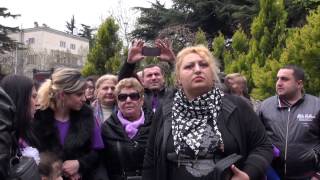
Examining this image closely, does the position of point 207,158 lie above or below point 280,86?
below

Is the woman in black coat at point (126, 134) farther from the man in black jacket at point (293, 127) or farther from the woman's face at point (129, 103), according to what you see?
the man in black jacket at point (293, 127)

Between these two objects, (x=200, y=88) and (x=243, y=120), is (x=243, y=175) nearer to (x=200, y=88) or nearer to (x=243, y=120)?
(x=243, y=120)

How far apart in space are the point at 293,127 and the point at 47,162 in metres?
2.61

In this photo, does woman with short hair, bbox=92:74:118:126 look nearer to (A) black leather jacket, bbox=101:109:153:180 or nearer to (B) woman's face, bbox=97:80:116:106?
(B) woman's face, bbox=97:80:116:106

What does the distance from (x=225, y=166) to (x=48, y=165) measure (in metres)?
1.54

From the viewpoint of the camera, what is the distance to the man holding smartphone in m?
5.23

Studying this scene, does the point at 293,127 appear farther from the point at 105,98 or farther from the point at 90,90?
the point at 90,90

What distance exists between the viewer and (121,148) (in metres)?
4.26

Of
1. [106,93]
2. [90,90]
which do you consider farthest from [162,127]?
[90,90]

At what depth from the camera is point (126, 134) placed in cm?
436

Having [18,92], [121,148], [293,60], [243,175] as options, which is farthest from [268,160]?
[293,60]

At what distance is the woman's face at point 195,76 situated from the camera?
10.6 ft

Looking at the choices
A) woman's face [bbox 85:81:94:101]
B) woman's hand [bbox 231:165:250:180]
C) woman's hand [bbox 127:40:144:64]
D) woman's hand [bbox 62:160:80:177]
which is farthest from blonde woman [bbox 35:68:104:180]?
woman's face [bbox 85:81:94:101]

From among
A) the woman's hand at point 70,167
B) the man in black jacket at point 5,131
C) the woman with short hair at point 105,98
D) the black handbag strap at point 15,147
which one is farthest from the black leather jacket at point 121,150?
the man in black jacket at point 5,131
